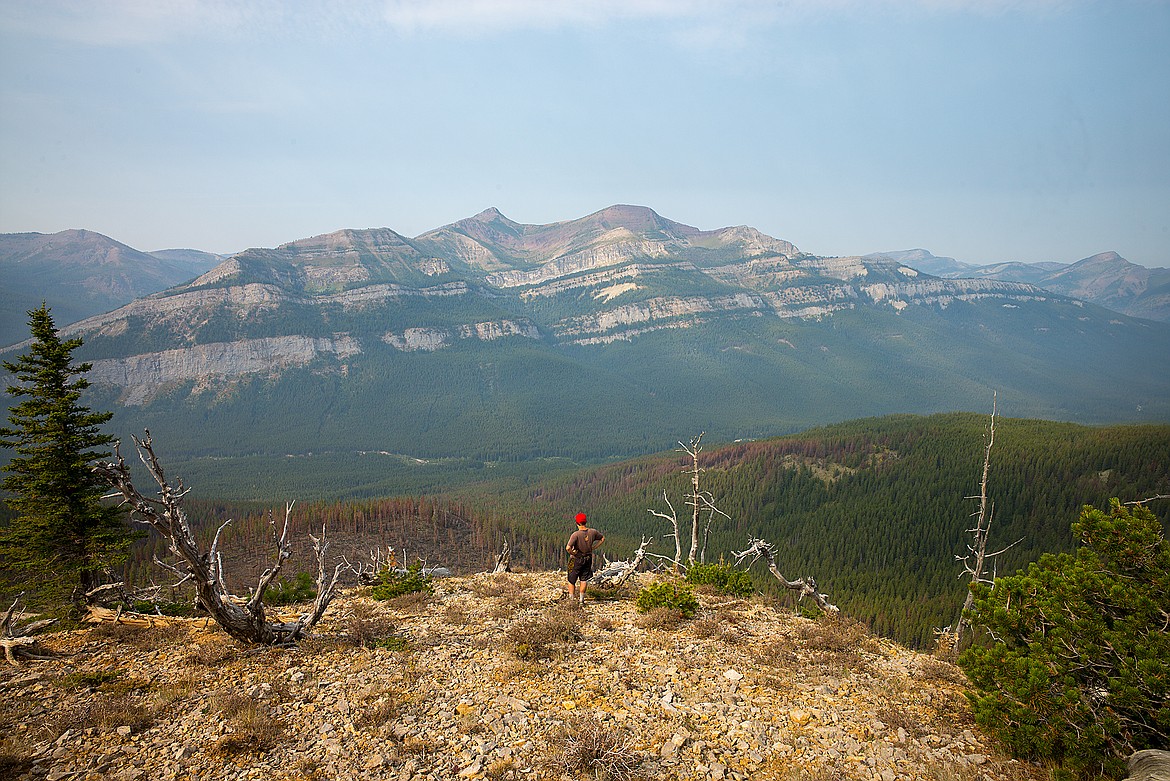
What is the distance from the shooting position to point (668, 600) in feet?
55.9

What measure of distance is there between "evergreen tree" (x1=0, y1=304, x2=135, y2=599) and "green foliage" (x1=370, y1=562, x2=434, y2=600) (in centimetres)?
785

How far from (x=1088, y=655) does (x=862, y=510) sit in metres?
83.7

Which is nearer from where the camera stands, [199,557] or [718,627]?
[199,557]

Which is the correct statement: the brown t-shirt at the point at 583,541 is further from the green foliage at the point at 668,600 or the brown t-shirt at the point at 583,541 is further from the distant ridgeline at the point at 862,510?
the distant ridgeline at the point at 862,510

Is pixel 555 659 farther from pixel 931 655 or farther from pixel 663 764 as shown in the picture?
pixel 931 655

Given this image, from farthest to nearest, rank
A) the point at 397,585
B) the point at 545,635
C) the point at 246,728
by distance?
the point at 397,585 → the point at 545,635 → the point at 246,728

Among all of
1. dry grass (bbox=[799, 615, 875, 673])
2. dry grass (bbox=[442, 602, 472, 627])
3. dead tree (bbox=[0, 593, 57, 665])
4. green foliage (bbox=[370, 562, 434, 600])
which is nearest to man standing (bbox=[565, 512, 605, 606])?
dry grass (bbox=[442, 602, 472, 627])

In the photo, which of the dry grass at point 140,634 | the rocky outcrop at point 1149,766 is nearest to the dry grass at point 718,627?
the rocky outcrop at point 1149,766

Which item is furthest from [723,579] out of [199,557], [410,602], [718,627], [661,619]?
[199,557]

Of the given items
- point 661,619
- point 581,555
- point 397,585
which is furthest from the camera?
point 397,585

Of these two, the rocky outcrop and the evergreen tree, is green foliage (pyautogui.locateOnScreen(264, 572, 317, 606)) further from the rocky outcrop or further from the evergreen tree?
the rocky outcrop

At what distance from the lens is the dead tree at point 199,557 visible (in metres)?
10.6

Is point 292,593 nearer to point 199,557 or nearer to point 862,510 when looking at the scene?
point 199,557

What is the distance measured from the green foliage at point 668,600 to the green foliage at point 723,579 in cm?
292
